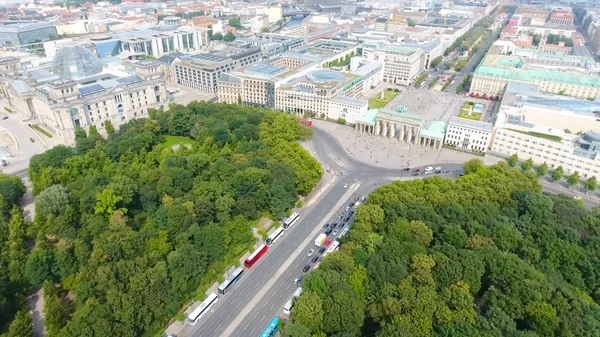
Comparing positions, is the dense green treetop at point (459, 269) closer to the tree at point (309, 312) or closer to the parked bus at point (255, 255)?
the tree at point (309, 312)

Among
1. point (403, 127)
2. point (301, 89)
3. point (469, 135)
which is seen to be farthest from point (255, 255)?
point (301, 89)

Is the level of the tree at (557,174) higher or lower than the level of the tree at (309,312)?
lower

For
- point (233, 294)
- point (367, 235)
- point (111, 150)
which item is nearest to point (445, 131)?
point (367, 235)

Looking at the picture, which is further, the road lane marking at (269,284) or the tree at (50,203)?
the tree at (50,203)

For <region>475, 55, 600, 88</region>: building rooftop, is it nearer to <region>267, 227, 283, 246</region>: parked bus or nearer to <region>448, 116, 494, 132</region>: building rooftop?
<region>448, 116, 494, 132</region>: building rooftop

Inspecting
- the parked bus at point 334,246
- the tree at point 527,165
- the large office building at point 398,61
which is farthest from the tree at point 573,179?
the large office building at point 398,61

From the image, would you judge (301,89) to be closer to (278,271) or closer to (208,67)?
(208,67)
